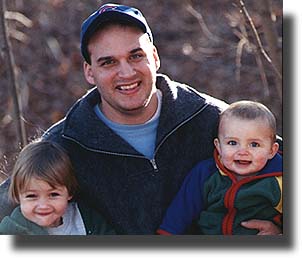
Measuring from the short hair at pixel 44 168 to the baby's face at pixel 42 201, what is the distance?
13 mm

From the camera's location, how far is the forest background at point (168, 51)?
2.80 meters

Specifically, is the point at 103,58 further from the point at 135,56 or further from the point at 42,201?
the point at 42,201

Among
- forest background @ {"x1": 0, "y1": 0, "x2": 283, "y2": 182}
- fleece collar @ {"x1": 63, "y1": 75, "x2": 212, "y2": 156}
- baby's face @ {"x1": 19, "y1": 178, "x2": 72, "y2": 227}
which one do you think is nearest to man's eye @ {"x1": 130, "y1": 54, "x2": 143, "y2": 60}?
fleece collar @ {"x1": 63, "y1": 75, "x2": 212, "y2": 156}

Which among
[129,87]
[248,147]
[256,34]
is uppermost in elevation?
[256,34]

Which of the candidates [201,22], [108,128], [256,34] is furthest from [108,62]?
[201,22]

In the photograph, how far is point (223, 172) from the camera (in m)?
2.22

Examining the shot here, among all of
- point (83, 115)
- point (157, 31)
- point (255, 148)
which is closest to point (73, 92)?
point (157, 31)

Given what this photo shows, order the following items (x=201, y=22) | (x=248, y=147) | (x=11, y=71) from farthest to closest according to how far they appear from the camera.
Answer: (x=201, y=22), (x=11, y=71), (x=248, y=147)

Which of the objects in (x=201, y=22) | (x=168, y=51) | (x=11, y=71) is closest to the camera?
(x=11, y=71)

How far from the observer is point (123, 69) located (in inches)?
88.0

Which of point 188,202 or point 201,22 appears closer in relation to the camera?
point 188,202

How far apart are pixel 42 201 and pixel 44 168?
0.09 metres

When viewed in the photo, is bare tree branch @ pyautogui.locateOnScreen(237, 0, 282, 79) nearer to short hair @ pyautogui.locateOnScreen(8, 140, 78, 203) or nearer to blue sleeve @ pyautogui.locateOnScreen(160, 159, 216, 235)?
blue sleeve @ pyautogui.locateOnScreen(160, 159, 216, 235)

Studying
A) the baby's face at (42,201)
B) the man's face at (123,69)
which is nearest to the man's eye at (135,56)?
Result: the man's face at (123,69)
